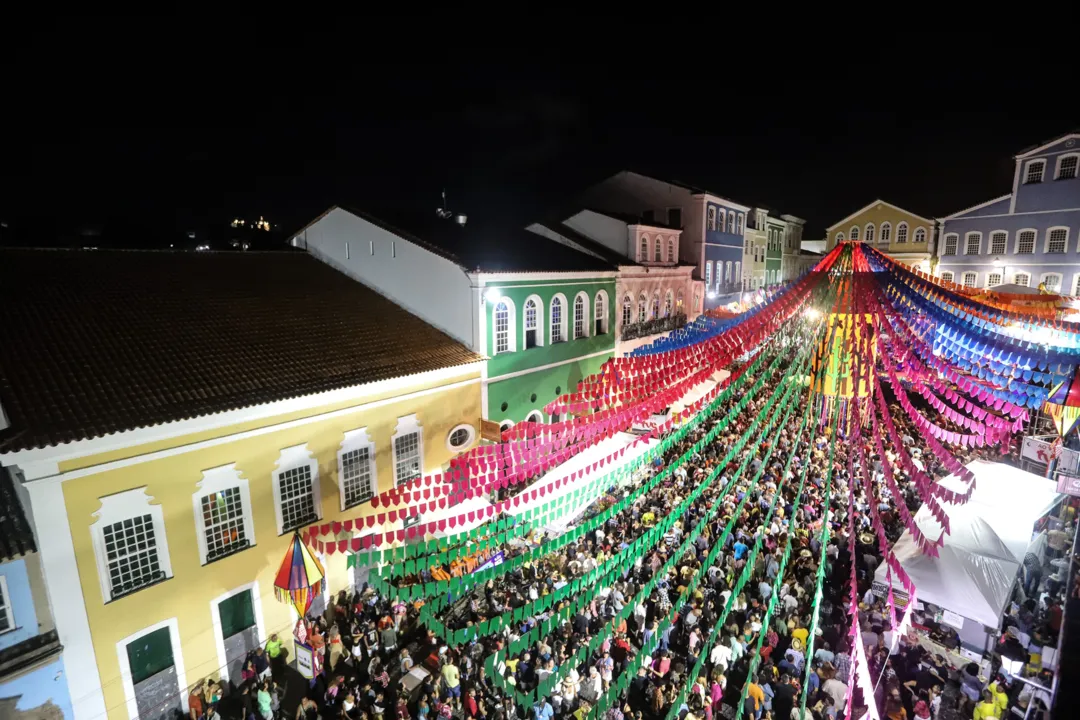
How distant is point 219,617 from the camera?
10664 millimetres

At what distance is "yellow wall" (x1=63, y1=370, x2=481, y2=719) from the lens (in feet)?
29.7

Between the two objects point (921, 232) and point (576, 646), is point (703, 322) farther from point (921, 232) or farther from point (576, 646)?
point (921, 232)

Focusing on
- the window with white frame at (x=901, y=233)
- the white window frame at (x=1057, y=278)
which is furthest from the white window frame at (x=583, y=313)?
the window with white frame at (x=901, y=233)

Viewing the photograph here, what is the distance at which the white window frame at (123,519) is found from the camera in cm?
911

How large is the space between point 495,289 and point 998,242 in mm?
30883

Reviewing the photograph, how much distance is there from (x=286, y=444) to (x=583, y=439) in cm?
679

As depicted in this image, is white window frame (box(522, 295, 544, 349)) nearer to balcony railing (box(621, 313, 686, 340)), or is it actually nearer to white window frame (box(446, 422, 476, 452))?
white window frame (box(446, 422, 476, 452))

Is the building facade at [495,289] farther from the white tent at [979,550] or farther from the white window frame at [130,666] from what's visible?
the white tent at [979,550]

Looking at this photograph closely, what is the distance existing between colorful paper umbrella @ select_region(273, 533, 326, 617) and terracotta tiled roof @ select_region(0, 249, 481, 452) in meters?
2.93

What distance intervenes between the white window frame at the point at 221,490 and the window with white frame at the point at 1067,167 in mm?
37973

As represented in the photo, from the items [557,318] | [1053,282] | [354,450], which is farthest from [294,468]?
[1053,282]

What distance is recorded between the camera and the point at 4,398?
28.2 ft

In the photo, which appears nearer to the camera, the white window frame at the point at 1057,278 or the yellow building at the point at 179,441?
the yellow building at the point at 179,441

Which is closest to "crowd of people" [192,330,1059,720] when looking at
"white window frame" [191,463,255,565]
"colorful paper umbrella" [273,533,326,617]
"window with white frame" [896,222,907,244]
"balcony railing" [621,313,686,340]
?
"colorful paper umbrella" [273,533,326,617]
